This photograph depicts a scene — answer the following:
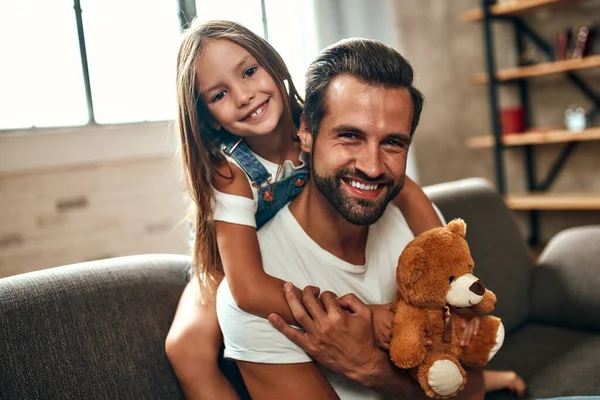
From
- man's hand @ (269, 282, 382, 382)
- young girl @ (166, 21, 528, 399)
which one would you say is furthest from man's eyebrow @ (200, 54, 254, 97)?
man's hand @ (269, 282, 382, 382)

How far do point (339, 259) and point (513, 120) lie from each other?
2746mm

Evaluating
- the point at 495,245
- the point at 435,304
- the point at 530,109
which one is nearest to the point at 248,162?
the point at 435,304

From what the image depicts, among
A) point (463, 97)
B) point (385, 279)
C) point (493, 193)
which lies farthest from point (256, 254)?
point (463, 97)

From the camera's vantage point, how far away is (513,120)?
3.59m

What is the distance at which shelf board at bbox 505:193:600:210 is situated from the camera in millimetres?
3199

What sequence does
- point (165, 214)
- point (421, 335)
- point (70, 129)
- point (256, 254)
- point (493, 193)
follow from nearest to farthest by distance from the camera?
point (421, 335) < point (256, 254) < point (493, 193) < point (70, 129) < point (165, 214)

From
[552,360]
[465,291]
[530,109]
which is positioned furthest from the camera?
[530,109]

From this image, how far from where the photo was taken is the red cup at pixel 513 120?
11.7 ft

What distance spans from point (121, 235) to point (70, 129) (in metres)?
0.46

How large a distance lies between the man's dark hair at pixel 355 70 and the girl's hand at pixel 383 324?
36cm

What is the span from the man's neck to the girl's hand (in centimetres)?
18

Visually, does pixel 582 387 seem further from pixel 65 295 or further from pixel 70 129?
pixel 70 129

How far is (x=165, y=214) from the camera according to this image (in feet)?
8.32

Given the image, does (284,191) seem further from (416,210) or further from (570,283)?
(570,283)
